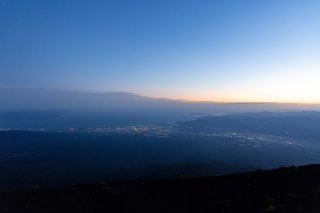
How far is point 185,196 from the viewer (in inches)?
509

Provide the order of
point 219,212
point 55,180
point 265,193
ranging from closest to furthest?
point 219,212, point 265,193, point 55,180

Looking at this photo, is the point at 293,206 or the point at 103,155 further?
the point at 103,155

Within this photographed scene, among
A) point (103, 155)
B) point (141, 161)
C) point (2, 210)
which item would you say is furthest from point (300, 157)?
point (2, 210)

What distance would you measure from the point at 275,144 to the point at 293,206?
13298cm

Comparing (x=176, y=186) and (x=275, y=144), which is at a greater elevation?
(x=176, y=186)

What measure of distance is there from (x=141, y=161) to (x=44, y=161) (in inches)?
994

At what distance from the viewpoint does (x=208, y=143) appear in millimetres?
132750

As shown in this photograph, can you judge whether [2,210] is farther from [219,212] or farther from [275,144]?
[275,144]

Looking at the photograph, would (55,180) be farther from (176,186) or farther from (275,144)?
(275,144)

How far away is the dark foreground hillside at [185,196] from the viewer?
1137cm

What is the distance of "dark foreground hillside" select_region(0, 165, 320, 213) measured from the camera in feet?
37.3

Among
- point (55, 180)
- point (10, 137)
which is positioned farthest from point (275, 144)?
point (10, 137)

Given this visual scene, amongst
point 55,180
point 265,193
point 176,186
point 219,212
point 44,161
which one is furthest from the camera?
point 44,161

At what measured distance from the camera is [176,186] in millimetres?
14398
